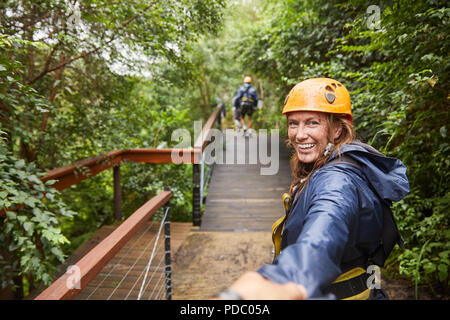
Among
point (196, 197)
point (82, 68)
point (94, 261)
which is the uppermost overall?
point (82, 68)

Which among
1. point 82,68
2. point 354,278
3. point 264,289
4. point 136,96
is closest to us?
point 264,289

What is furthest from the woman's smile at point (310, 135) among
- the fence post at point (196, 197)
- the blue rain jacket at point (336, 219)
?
the fence post at point (196, 197)

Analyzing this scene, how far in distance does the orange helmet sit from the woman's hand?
3.28ft

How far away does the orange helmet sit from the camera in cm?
146

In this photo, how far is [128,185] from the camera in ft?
18.7

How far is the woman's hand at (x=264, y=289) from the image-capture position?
2.23 feet

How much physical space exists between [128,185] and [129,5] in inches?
148

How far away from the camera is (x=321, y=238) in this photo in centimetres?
87

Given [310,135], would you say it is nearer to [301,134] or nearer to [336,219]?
[301,134]

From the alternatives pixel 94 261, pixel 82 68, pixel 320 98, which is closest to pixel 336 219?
pixel 320 98

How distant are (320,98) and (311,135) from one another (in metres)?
0.21

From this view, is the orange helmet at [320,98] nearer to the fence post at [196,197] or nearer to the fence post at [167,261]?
the fence post at [167,261]
